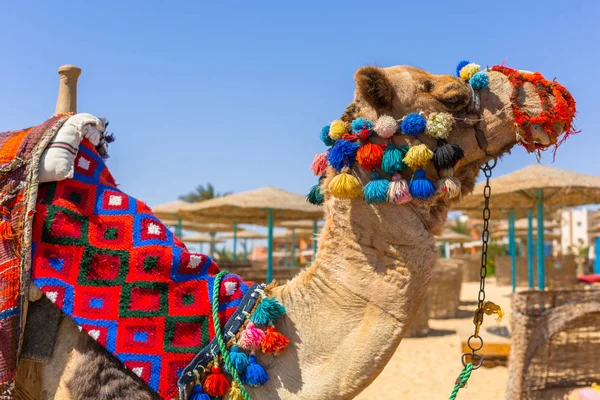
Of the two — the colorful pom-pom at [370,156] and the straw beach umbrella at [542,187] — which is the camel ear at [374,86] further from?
the straw beach umbrella at [542,187]

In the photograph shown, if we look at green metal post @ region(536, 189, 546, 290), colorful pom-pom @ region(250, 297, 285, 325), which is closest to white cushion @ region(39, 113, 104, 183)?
colorful pom-pom @ region(250, 297, 285, 325)

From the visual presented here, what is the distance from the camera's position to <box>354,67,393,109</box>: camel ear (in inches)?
77.5

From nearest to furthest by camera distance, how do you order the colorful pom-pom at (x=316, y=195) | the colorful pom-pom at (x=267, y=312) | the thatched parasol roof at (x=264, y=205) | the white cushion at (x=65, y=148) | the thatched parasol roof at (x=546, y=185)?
the colorful pom-pom at (x=267, y=312) → the white cushion at (x=65, y=148) → the colorful pom-pom at (x=316, y=195) → the thatched parasol roof at (x=546, y=185) → the thatched parasol roof at (x=264, y=205)

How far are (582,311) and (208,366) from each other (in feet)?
16.9

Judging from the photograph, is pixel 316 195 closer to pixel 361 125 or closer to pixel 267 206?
pixel 361 125

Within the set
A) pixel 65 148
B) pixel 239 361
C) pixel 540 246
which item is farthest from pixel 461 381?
pixel 540 246

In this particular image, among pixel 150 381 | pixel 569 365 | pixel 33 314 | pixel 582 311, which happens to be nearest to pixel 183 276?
pixel 150 381

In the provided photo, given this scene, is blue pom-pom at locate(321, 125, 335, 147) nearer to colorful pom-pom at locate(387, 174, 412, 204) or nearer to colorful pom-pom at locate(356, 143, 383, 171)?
colorful pom-pom at locate(356, 143, 383, 171)

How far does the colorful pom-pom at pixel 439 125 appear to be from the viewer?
1.97 m

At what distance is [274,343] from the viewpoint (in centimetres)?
196

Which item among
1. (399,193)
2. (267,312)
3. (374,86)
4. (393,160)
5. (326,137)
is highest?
(374,86)

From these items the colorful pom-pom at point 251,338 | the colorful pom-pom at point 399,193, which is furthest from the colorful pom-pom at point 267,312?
the colorful pom-pom at point 399,193

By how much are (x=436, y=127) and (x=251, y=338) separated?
0.99 metres

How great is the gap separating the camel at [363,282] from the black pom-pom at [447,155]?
0.06m
